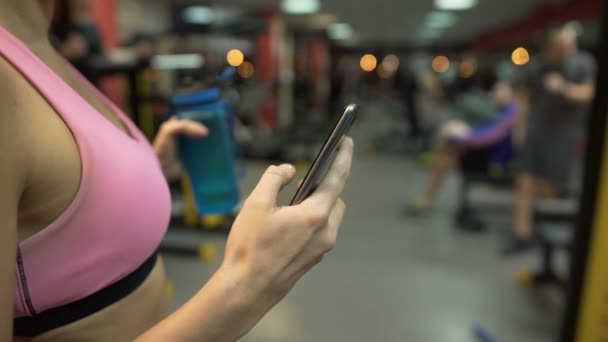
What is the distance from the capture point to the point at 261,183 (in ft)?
1.76

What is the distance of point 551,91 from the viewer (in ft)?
11.0

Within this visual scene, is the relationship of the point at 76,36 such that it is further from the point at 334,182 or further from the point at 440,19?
the point at 440,19

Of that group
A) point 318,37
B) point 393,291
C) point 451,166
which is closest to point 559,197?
point 451,166

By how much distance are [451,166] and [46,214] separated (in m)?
4.36

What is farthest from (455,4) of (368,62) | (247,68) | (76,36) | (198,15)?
(368,62)

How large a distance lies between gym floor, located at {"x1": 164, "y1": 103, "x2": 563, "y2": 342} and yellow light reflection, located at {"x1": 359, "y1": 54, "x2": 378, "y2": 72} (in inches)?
824

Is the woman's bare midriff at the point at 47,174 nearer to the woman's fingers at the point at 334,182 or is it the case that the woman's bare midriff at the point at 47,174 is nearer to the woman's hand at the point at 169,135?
the woman's fingers at the point at 334,182

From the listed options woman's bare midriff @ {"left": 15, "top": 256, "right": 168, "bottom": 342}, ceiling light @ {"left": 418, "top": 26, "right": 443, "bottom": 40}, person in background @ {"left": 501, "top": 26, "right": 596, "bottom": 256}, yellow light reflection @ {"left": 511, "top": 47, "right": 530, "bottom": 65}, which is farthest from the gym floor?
ceiling light @ {"left": 418, "top": 26, "right": 443, "bottom": 40}

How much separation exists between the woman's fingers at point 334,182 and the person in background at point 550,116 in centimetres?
312

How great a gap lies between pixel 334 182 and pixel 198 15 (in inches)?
406

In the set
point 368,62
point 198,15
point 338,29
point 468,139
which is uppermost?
point 198,15

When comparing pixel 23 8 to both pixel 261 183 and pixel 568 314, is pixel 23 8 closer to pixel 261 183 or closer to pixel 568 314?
pixel 261 183

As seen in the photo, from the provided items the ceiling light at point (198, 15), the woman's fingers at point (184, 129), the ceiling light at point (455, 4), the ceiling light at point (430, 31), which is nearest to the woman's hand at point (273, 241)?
the woman's fingers at point (184, 129)

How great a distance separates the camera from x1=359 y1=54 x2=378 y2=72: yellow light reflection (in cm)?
2459
